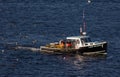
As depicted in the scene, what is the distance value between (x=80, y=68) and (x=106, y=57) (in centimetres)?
888

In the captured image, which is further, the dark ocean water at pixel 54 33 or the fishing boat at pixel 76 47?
the fishing boat at pixel 76 47

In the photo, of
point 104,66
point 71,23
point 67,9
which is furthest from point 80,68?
point 67,9

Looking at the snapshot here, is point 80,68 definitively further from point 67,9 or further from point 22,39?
point 67,9

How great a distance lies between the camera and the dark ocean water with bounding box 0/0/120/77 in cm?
11019

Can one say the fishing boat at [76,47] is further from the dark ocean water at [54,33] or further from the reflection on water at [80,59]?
the dark ocean water at [54,33]

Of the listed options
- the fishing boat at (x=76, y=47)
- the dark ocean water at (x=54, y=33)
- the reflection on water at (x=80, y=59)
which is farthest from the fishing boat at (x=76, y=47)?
the dark ocean water at (x=54, y=33)

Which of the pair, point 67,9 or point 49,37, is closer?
point 49,37

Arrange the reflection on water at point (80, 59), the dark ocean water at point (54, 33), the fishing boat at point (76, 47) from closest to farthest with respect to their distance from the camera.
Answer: the dark ocean water at point (54, 33), the reflection on water at point (80, 59), the fishing boat at point (76, 47)

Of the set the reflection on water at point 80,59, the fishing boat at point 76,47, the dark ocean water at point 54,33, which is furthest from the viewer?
the fishing boat at point 76,47

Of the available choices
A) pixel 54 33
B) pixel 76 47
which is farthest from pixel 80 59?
pixel 54 33

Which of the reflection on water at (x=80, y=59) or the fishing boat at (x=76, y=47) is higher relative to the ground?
the fishing boat at (x=76, y=47)

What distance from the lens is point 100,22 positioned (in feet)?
526

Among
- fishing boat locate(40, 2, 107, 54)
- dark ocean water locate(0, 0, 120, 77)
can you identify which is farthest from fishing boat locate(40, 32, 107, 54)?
dark ocean water locate(0, 0, 120, 77)

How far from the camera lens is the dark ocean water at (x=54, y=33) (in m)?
110
